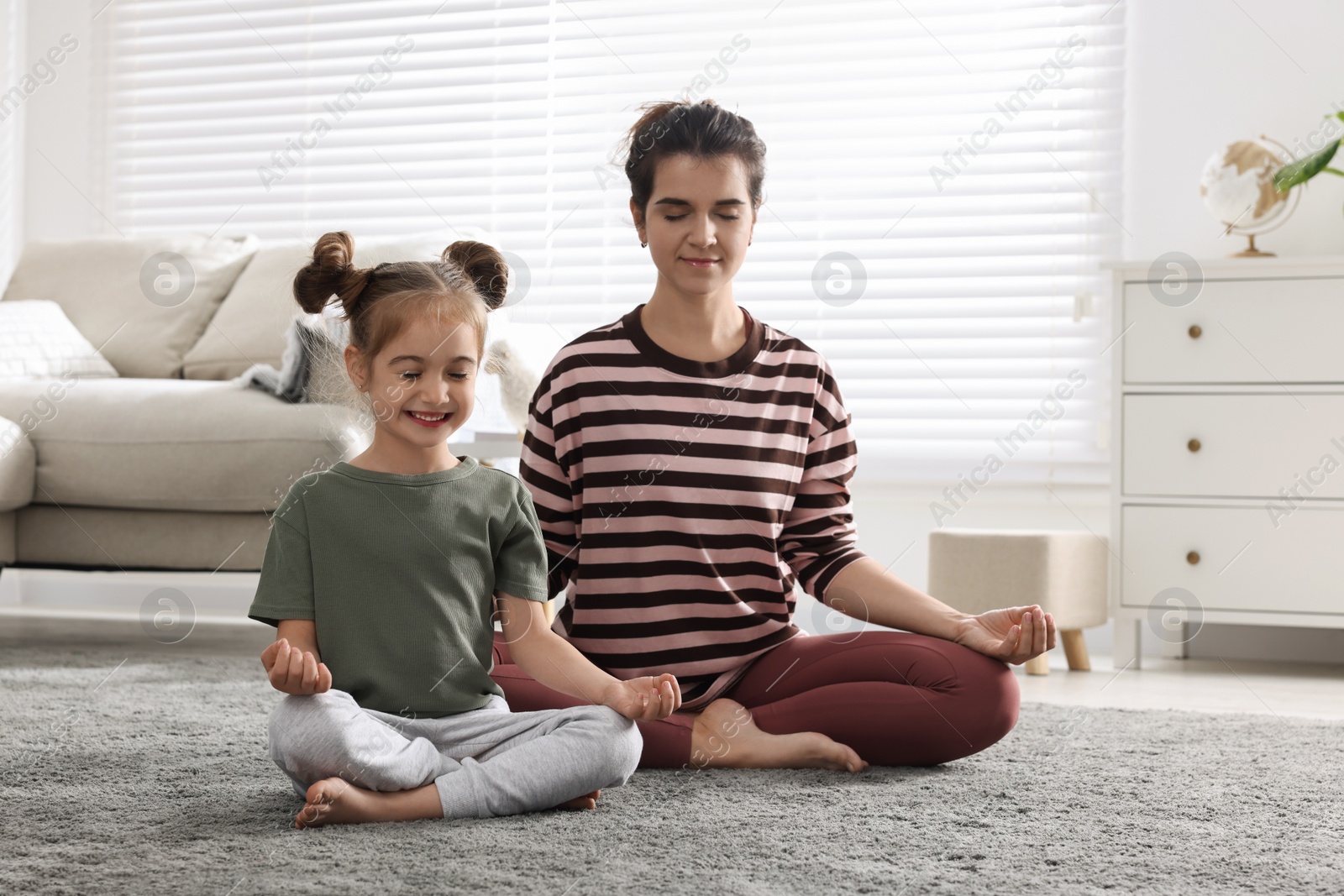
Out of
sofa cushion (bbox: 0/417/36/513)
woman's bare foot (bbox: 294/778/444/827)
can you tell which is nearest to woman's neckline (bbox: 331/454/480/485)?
woman's bare foot (bbox: 294/778/444/827)

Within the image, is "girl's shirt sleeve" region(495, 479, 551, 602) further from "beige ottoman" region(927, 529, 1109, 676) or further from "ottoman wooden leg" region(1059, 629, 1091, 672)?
"ottoman wooden leg" region(1059, 629, 1091, 672)

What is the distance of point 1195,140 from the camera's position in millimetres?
2465

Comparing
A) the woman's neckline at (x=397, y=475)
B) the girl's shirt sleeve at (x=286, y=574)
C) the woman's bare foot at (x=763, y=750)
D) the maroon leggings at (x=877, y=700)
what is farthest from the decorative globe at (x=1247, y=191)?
the girl's shirt sleeve at (x=286, y=574)

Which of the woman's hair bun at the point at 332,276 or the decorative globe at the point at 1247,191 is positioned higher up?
the decorative globe at the point at 1247,191

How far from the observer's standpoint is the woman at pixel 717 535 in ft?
3.97

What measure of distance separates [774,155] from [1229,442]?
1.20 metres

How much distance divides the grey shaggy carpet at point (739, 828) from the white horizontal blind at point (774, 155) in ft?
4.36

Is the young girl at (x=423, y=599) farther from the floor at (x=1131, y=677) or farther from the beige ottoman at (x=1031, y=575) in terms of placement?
the beige ottoman at (x=1031, y=575)

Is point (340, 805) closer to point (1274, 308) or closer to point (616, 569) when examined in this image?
point (616, 569)

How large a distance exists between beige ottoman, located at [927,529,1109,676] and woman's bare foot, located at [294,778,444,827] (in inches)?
49.7

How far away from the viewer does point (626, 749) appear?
3.41 feet

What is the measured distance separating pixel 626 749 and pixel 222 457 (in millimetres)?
1163

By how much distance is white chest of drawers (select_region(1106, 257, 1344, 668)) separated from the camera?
2.01 meters

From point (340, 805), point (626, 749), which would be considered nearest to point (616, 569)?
point (626, 749)
